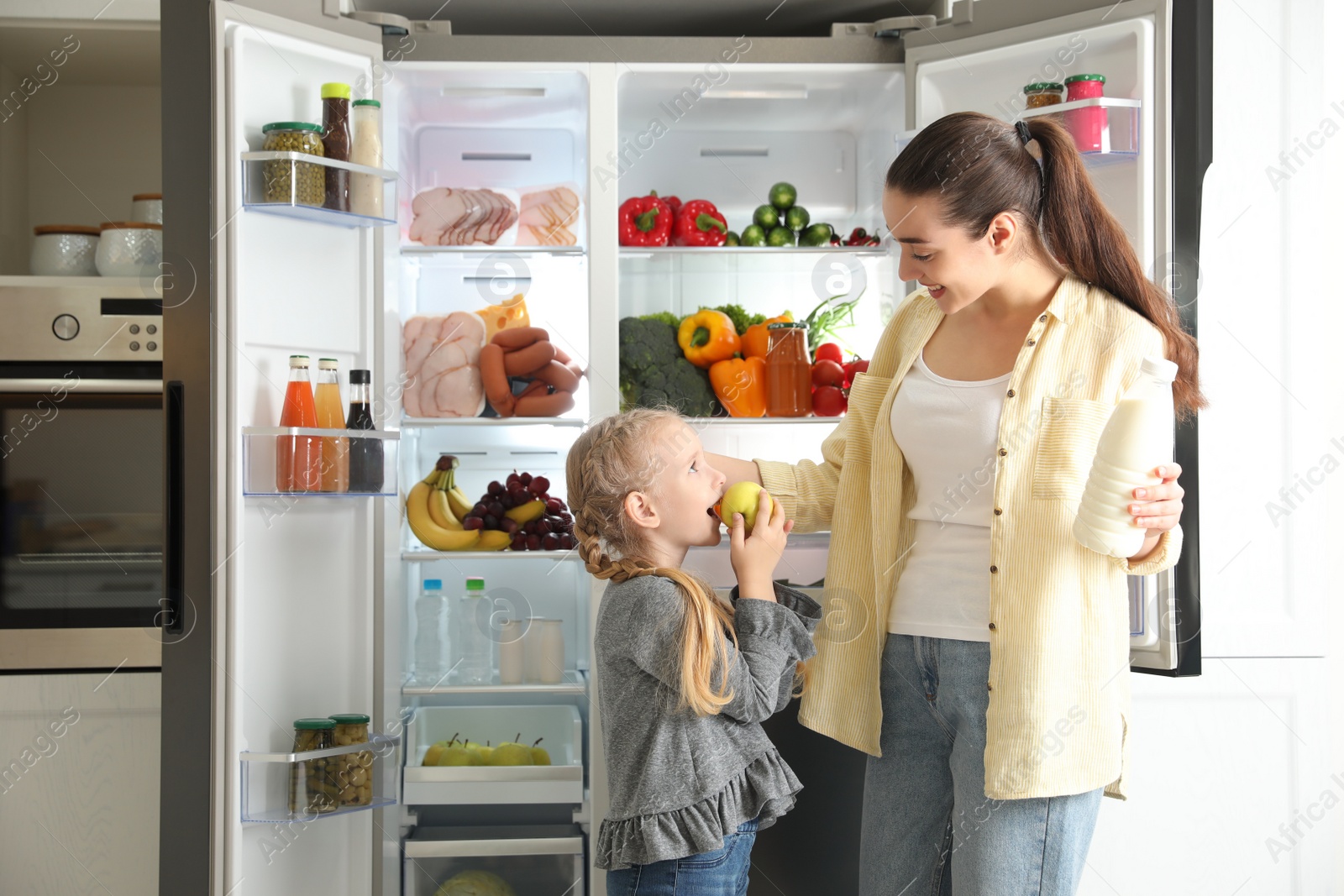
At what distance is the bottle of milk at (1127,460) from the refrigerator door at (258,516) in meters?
1.38

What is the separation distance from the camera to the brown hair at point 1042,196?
4.29 feet

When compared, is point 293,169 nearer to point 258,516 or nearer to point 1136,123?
point 258,516

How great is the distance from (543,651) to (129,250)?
1361mm

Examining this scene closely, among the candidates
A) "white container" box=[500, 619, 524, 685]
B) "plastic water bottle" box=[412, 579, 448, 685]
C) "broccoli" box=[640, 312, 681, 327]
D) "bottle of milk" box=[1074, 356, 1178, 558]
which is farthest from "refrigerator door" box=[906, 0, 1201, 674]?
"plastic water bottle" box=[412, 579, 448, 685]

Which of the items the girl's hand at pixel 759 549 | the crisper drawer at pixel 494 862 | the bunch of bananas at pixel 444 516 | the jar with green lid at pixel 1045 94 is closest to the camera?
the girl's hand at pixel 759 549

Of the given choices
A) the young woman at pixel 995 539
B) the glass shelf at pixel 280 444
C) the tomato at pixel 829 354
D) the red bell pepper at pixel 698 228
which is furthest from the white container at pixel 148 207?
the young woman at pixel 995 539

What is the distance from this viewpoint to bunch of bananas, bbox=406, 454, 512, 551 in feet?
7.50

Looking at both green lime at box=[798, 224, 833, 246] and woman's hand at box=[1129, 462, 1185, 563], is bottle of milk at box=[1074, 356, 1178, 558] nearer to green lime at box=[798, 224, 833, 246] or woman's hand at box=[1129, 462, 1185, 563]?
woman's hand at box=[1129, 462, 1185, 563]

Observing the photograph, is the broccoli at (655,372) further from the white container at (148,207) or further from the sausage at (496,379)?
the white container at (148,207)

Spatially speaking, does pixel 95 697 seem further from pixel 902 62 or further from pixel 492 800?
pixel 902 62

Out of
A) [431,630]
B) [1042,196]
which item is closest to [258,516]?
[431,630]

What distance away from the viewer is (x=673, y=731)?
1351mm

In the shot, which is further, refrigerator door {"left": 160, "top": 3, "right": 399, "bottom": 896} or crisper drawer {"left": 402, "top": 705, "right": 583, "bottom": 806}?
crisper drawer {"left": 402, "top": 705, "right": 583, "bottom": 806}

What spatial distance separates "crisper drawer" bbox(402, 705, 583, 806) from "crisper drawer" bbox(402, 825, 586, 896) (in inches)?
3.3
